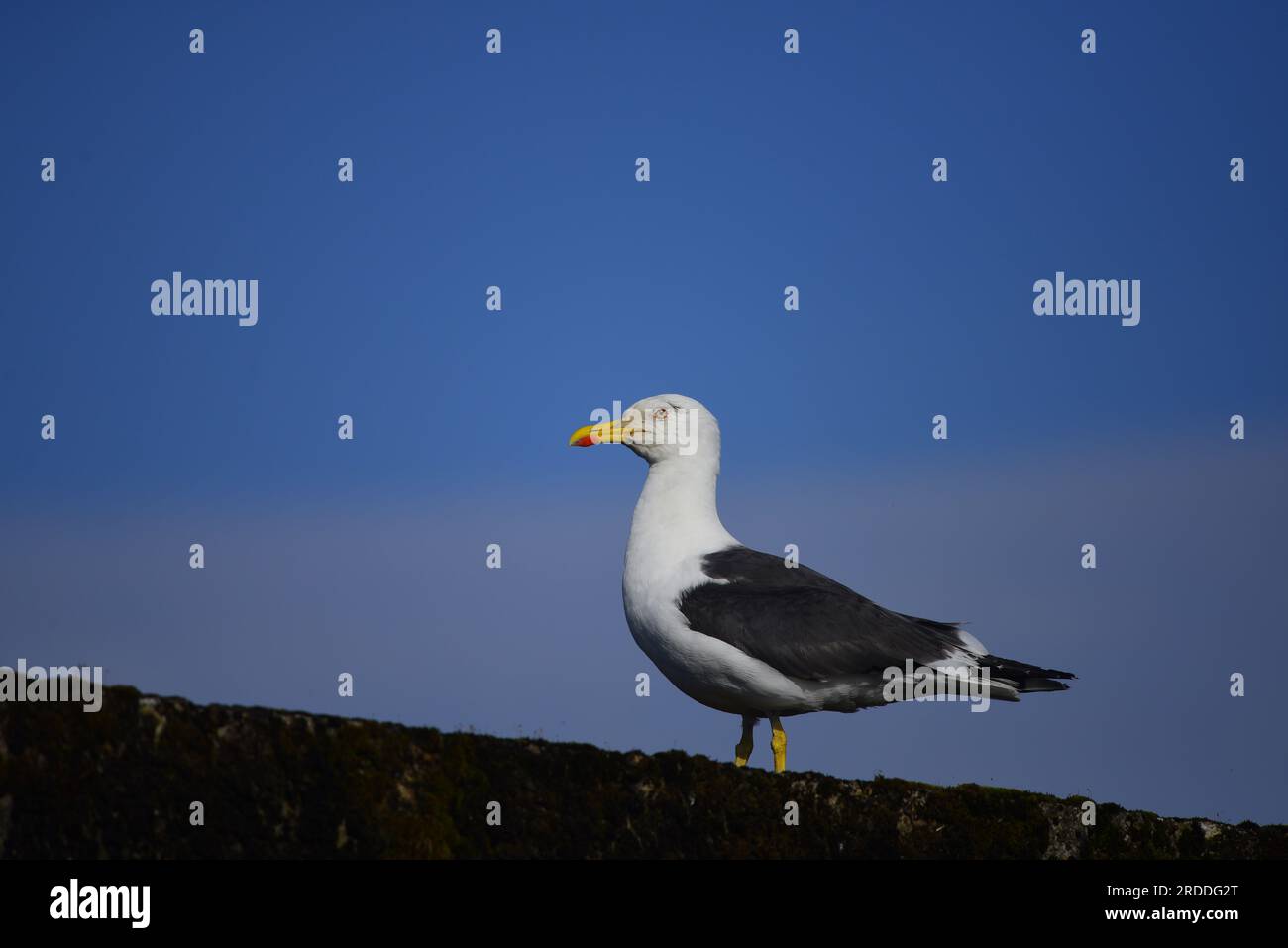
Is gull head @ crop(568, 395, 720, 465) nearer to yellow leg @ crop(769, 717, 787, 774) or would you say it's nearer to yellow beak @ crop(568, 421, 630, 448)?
yellow beak @ crop(568, 421, 630, 448)

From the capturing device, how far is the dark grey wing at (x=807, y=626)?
12.9 meters

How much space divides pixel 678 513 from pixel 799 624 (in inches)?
79.9

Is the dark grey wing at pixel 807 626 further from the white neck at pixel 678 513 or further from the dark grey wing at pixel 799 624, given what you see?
the white neck at pixel 678 513

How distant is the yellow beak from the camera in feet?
48.0

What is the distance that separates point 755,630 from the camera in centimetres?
1290

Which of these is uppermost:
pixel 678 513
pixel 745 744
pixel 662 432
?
pixel 662 432

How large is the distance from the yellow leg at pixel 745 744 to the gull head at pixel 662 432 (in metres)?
2.87

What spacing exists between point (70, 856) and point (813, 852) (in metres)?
5.46

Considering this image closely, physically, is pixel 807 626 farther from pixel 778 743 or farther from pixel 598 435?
pixel 598 435

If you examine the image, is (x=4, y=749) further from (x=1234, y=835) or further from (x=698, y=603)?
(x=1234, y=835)

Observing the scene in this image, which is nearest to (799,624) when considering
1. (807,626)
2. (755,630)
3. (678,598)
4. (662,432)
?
(807,626)

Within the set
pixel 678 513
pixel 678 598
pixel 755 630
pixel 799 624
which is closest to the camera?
pixel 755 630
